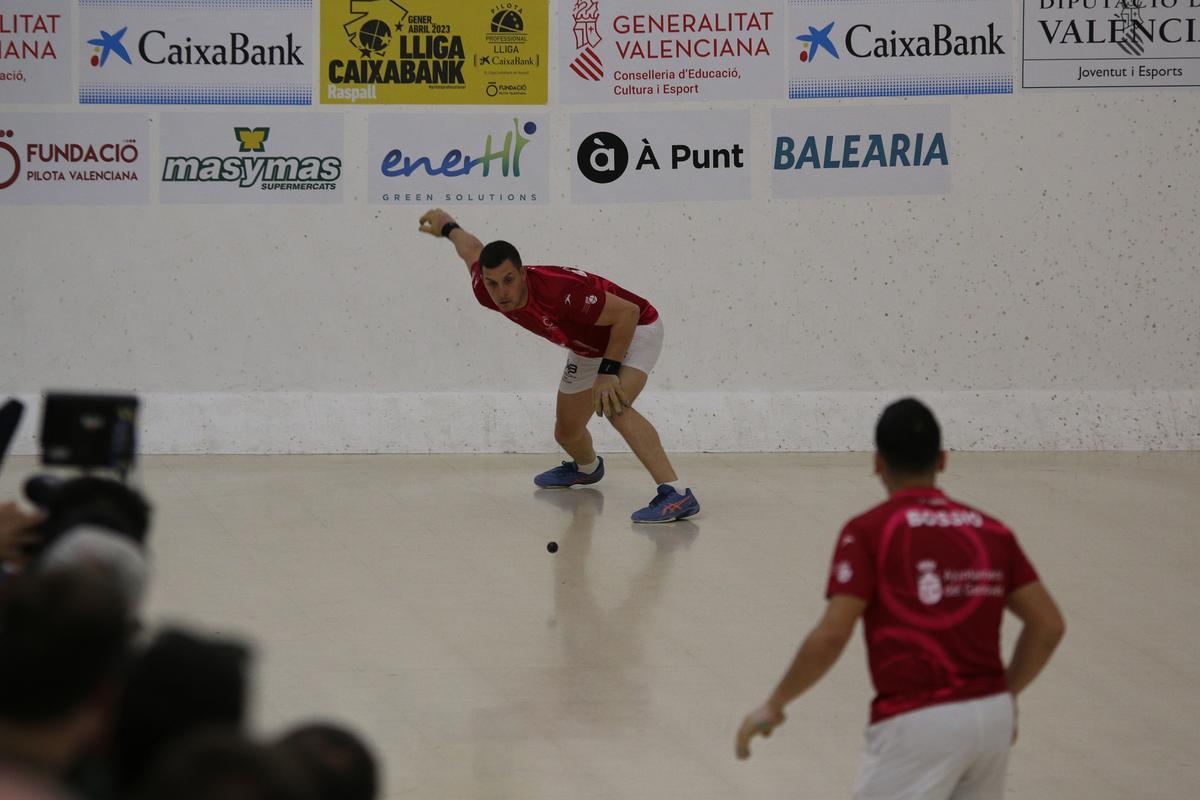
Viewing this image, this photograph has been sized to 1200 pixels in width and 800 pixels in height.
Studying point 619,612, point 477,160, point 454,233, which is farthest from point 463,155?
point 619,612

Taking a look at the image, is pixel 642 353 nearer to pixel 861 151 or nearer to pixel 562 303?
pixel 562 303

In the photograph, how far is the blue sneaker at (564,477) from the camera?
7898mm

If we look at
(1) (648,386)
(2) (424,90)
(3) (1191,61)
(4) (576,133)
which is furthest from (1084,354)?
(2) (424,90)

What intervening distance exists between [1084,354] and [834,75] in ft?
7.93

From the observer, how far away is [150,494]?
24.9 feet

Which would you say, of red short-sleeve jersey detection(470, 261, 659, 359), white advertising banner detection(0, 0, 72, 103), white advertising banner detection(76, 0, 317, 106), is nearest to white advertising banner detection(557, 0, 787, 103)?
white advertising banner detection(76, 0, 317, 106)

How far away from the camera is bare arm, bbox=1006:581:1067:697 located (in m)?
2.60

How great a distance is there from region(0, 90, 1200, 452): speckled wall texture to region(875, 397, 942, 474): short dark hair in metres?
6.49

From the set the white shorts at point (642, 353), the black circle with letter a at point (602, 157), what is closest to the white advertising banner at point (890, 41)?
the black circle with letter a at point (602, 157)

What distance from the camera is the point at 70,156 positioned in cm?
903

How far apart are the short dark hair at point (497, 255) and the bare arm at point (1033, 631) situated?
14.4ft

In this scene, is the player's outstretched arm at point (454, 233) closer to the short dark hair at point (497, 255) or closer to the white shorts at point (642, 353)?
the short dark hair at point (497, 255)

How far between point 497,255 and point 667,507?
1.46 m

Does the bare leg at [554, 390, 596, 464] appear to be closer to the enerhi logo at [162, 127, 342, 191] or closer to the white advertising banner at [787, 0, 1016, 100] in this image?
the enerhi logo at [162, 127, 342, 191]
